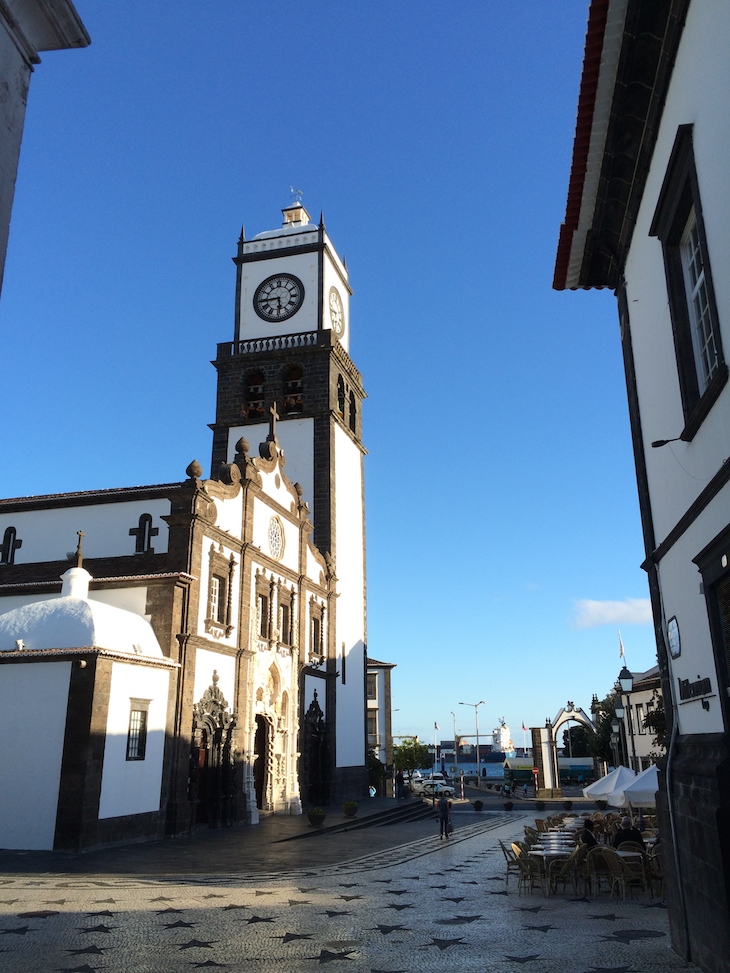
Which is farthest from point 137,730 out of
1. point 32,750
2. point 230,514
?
point 230,514

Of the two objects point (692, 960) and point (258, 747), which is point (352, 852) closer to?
point (258, 747)

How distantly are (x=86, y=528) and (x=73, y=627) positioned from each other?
28.0 feet

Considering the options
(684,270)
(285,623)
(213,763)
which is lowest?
(213,763)

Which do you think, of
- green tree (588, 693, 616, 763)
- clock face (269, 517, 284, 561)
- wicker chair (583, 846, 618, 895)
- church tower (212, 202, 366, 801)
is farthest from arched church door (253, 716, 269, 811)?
green tree (588, 693, 616, 763)

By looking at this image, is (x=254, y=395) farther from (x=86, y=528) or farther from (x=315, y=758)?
(x=315, y=758)

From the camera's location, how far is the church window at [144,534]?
91.8 feet

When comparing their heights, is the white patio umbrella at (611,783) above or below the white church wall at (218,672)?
below

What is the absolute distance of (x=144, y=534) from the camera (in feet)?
92.2

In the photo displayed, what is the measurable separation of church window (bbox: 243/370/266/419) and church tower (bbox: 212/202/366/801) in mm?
63

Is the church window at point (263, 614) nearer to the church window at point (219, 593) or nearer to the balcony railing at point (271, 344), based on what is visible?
the church window at point (219, 593)

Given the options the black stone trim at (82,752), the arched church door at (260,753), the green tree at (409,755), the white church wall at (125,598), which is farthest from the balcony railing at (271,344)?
the green tree at (409,755)

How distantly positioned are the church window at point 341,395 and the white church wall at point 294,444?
8.75ft

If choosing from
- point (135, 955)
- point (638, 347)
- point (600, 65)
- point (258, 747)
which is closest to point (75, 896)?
point (135, 955)

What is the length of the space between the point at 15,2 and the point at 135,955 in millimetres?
9816
